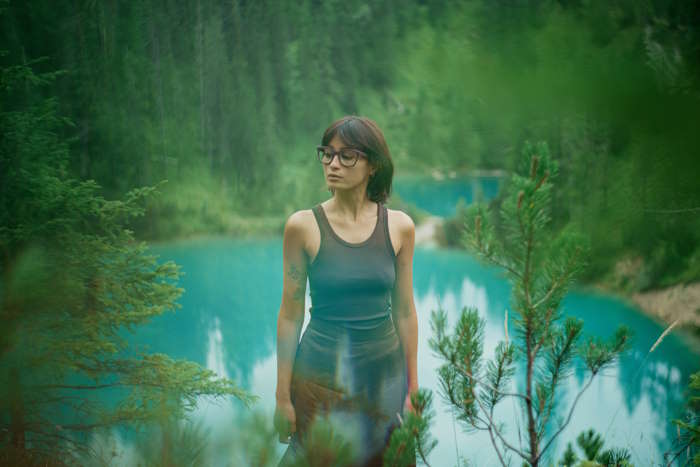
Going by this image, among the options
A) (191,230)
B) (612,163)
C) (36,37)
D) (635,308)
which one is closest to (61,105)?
(36,37)

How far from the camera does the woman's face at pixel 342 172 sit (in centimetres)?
90

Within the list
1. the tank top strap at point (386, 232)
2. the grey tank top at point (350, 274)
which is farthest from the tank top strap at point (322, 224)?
the tank top strap at point (386, 232)

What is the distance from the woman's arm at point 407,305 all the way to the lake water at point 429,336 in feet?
2.00

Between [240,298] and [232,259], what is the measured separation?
0.21 m

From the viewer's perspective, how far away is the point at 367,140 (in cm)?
91

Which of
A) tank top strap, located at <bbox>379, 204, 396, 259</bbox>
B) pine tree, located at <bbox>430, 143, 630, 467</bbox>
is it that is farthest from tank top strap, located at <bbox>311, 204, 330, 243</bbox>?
pine tree, located at <bbox>430, 143, 630, 467</bbox>

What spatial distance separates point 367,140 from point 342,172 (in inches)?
2.9

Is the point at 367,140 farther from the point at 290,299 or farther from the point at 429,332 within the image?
the point at 429,332

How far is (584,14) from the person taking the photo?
197 centimetres

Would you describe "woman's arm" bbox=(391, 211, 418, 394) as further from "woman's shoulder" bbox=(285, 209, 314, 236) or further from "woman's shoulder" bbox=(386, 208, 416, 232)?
"woman's shoulder" bbox=(285, 209, 314, 236)

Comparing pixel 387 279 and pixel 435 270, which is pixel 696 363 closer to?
pixel 435 270

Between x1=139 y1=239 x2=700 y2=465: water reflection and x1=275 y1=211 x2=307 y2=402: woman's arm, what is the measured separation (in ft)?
2.69

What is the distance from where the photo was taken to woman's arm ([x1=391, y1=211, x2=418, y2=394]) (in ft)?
3.20

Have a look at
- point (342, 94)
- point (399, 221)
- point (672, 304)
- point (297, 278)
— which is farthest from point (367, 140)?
Result: point (342, 94)
